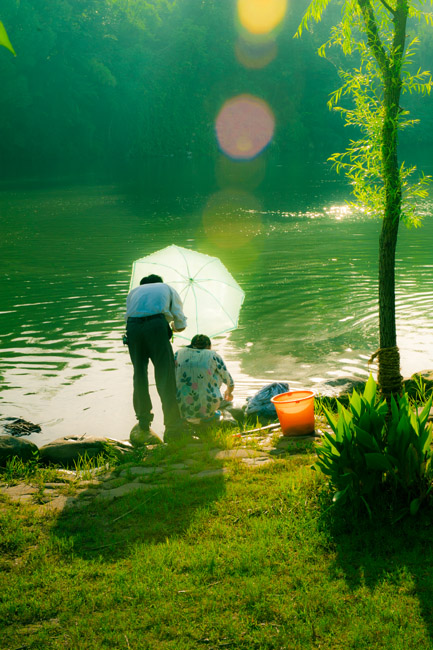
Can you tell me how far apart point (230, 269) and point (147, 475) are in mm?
12936

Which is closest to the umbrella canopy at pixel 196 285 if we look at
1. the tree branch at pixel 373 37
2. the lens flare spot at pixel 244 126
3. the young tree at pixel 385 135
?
the young tree at pixel 385 135

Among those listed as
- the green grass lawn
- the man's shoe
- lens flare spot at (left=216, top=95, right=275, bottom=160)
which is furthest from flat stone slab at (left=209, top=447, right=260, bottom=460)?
lens flare spot at (left=216, top=95, right=275, bottom=160)

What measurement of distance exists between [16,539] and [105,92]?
2423 inches

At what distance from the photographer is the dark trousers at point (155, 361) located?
7023mm

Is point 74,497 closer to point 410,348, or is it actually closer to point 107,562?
point 107,562

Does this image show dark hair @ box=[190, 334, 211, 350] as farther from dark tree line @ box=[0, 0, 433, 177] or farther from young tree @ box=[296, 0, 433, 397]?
dark tree line @ box=[0, 0, 433, 177]

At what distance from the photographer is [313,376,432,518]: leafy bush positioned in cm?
439

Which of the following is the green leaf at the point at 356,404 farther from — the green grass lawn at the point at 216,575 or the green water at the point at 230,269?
the green water at the point at 230,269

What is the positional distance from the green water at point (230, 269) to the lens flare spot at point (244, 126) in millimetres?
36543

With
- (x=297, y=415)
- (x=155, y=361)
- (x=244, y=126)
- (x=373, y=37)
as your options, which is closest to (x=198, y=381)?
(x=155, y=361)

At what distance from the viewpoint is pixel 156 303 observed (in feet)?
22.9

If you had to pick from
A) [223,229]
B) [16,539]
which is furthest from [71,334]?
[223,229]

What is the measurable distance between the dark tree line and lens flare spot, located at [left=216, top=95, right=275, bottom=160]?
908 millimetres

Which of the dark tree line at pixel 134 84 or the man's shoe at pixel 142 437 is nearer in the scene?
the man's shoe at pixel 142 437
